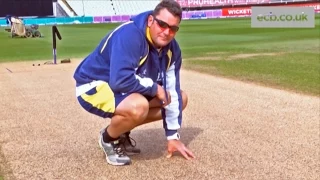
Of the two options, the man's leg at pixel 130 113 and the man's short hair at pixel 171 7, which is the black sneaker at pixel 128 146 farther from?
the man's short hair at pixel 171 7

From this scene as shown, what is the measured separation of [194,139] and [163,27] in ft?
5.95

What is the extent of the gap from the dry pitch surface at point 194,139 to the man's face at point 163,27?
1.16m

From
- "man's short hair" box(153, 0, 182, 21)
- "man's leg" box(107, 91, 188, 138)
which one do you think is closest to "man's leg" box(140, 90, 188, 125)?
"man's leg" box(107, 91, 188, 138)

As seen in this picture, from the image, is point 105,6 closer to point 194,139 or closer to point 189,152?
point 194,139

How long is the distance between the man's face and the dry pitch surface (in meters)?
1.16

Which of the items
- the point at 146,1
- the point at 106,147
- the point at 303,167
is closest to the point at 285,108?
the point at 303,167

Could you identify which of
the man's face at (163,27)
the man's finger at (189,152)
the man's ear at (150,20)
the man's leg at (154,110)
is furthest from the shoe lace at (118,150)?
the man's ear at (150,20)

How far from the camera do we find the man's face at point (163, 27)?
438 cm

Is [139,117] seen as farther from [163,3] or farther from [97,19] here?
[97,19]

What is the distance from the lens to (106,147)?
4.94 m

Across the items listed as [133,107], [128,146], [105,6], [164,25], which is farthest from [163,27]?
[105,6]

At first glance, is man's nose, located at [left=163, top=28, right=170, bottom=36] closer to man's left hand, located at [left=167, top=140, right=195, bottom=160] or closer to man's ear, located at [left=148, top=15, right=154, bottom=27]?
man's ear, located at [left=148, top=15, right=154, bottom=27]

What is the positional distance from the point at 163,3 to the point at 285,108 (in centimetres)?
373

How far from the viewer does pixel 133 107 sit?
4.50 meters
